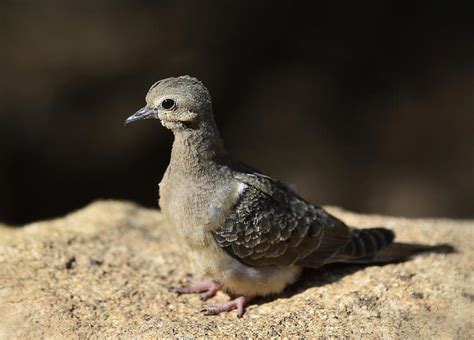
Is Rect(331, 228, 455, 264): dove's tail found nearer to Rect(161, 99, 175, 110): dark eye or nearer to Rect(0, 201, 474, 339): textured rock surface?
Rect(0, 201, 474, 339): textured rock surface

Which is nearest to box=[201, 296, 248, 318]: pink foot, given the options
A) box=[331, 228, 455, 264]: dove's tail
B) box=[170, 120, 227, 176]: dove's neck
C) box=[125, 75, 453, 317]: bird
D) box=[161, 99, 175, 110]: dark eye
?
box=[125, 75, 453, 317]: bird

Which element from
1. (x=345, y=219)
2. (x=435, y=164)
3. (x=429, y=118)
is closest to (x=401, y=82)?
(x=429, y=118)

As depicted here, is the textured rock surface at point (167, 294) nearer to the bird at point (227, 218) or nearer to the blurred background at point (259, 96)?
the bird at point (227, 218)

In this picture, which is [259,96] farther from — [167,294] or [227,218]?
[227,218]

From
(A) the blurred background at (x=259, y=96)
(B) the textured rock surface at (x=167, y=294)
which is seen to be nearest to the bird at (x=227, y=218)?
(B) the textured rock surface at (x=167, y=294)

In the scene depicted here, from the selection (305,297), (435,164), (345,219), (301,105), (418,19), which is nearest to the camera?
(305,297)

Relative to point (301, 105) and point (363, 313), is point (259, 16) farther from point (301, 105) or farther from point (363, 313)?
point (363, 313)

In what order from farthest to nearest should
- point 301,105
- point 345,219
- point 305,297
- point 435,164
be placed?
point 301,105, point 435,164, point 345,219, point 305,297
